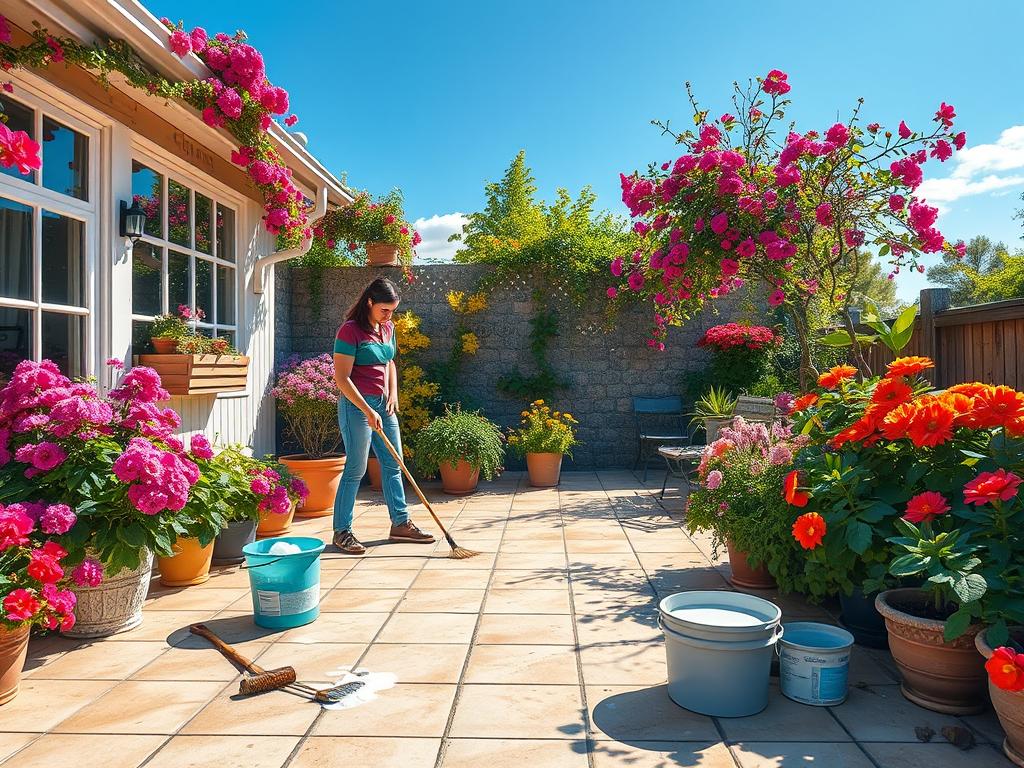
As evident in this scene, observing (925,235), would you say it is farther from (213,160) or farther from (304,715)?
(213,160)

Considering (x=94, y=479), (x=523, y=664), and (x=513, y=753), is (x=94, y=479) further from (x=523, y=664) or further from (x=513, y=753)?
(x=513, y=753)

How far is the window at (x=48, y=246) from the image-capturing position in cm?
300

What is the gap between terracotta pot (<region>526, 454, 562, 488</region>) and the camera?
645cm

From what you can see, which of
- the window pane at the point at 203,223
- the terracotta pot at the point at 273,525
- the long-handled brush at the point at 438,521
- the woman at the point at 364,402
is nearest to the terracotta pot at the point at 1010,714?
the long-handled brush at the point at 438,521

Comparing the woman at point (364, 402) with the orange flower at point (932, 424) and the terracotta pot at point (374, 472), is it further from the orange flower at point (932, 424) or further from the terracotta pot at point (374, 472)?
the orange flower at point (932, 424)

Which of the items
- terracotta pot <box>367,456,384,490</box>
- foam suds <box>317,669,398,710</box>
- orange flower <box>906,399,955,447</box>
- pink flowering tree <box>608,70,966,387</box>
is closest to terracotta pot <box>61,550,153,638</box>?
foam suds <box>317,669,398,710</box>

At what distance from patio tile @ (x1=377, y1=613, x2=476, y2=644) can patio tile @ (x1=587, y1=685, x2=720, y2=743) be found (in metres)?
0.67

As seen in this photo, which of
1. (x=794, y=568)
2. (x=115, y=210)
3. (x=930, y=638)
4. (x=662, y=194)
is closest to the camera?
(x=930, y=638)

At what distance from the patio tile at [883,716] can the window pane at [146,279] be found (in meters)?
3.88

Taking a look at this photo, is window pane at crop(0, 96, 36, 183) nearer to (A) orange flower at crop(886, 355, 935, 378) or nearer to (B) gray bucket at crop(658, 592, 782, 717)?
(B) gray bucket at crop(658, 592, 782, 717)

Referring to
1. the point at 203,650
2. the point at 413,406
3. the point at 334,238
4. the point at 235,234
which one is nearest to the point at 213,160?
the point at 235,234

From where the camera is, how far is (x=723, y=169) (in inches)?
179

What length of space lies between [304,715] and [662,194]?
4.05 m

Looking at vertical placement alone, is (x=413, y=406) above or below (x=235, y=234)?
below
